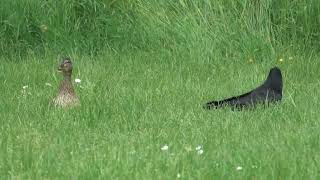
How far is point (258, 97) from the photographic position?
17.5ft

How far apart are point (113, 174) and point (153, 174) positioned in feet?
0.75

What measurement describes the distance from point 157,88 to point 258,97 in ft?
3.87

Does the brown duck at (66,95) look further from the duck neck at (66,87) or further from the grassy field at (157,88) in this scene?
the grassy field at (157,88)

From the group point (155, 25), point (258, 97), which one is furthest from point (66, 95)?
point (155, 25)

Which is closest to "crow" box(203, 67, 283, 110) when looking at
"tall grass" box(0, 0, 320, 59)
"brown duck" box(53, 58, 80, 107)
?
"brown duck" box(53, 58, 80, 107)

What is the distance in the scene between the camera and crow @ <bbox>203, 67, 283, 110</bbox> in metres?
5.27

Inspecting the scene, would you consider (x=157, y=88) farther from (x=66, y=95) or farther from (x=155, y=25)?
(x=155, y=25)

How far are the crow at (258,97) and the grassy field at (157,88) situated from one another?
10cm

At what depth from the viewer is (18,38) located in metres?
8.43

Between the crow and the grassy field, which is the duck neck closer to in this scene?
the grassy field

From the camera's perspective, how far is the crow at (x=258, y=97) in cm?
527

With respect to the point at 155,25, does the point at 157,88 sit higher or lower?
lower

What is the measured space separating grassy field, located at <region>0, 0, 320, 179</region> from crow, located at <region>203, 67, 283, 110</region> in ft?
0.33

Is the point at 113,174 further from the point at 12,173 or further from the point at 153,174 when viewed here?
the point at 12,173
